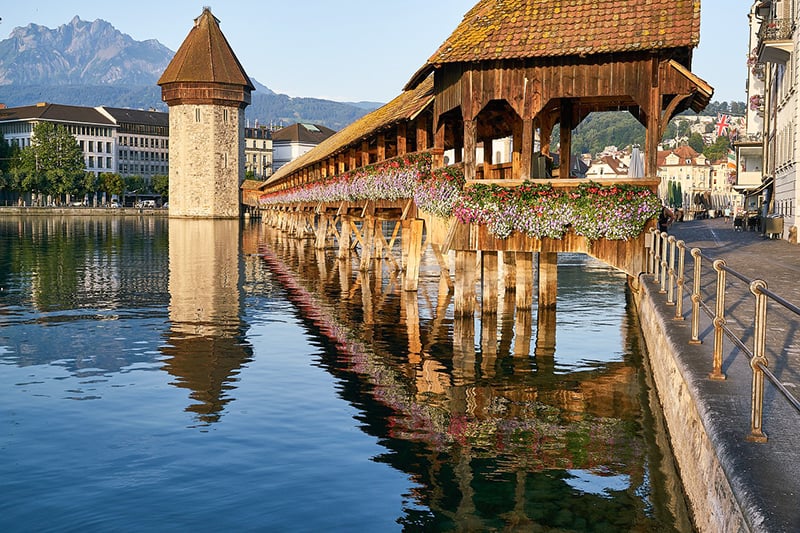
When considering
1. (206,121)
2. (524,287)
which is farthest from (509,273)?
(206,121)

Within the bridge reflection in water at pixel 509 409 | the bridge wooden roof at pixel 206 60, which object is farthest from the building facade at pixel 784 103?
the bridge wooden roof at pixel 206 60

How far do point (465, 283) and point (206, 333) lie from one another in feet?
15.1

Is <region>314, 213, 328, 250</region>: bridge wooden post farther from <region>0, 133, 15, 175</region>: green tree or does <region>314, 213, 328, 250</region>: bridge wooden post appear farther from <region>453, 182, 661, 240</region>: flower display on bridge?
<region>0, 133, 15, 175</region>: green tree

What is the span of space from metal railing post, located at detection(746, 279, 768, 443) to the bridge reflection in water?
1.68 m

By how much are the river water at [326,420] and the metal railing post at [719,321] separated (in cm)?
108

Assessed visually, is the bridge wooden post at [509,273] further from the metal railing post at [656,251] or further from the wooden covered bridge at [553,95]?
the metal railing post at [656,251]

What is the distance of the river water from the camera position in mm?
8125

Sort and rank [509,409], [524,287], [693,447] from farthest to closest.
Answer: [524,287] < [509,409] < [693,447]

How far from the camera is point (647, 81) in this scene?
53.6 ft

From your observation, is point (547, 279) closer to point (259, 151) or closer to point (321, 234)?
point (321, 234)

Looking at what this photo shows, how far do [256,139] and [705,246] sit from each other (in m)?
149

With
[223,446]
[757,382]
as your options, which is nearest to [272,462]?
[223,446]

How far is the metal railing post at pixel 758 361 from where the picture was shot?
5.84 metres

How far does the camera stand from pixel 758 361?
584 centimetres
